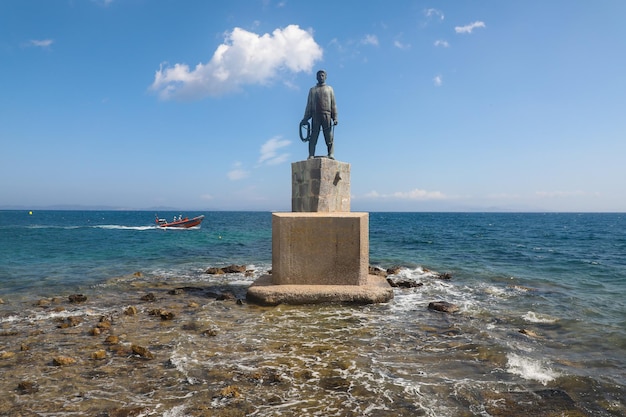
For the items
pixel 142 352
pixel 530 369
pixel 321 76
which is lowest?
pixel 530 369

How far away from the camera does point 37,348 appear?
19.6 ft

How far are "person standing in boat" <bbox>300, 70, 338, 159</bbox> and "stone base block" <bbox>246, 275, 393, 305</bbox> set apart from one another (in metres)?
3.19

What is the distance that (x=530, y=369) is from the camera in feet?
17.6

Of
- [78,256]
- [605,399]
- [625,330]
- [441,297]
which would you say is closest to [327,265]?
[441,297]

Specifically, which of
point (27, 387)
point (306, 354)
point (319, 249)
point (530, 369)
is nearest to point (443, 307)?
point (319, 249)

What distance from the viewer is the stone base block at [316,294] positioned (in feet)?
27.4

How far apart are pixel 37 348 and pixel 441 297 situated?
8.64 meters

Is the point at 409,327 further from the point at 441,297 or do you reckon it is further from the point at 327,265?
the point at 441,297

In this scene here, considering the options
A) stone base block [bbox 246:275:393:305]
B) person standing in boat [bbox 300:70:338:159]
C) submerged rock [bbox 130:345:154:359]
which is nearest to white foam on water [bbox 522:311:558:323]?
stone base block [bbox 246:275:393:305]

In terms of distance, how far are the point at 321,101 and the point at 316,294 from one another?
4591mm

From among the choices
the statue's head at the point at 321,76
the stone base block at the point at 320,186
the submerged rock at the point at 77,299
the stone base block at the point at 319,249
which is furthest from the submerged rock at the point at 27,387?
the statue's head at the point at 321,76

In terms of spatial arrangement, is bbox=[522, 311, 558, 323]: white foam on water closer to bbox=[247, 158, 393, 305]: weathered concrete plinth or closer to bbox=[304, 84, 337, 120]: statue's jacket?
bbox=[247, 158, 393, 305]: weathered concrete plinth

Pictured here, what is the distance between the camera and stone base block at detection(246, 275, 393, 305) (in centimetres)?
836

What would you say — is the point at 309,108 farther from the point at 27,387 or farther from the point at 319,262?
the point at 27,387
